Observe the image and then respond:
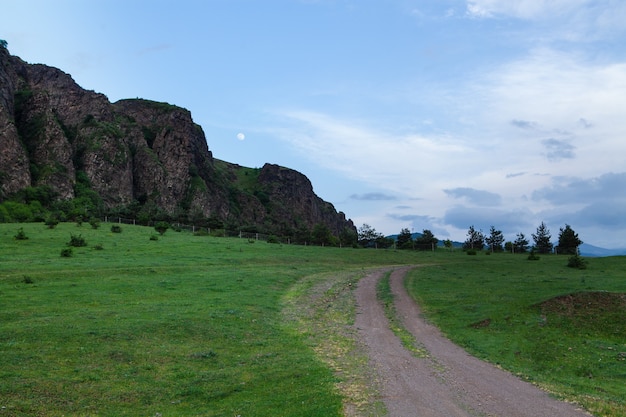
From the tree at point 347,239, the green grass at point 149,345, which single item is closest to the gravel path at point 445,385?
the green grass at point 149,345

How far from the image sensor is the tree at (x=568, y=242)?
106188mm

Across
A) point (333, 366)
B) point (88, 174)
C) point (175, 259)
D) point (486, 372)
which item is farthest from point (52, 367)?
point (88, 174)

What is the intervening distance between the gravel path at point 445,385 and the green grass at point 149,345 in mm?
2305

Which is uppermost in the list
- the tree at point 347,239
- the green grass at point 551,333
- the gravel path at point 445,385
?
the tree at point 347,239

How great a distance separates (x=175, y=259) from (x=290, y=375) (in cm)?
4146

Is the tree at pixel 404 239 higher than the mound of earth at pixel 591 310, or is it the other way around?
the tree at pixel 404 239

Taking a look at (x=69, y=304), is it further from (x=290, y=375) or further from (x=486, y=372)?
(x=486, y=372)

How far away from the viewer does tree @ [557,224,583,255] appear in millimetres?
106188

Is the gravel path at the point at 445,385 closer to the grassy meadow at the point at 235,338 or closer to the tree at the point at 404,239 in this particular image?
the grassy meadow at the point at 235,338

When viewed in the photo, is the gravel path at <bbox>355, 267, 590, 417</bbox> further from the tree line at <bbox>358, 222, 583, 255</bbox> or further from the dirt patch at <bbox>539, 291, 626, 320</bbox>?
the tree line at <bbox>358, 222, 583, 255</bbox>

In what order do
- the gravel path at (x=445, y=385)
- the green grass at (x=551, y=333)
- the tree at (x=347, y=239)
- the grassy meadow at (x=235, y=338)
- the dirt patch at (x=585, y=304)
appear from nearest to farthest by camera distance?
the gravel path at (x=445, y=385)
the grassy meadow at (x=235, y=338)
the green grass at (x=551, y=333)
the dirt patch at (x=585, y=304)
the tree at (x=347, y=239)

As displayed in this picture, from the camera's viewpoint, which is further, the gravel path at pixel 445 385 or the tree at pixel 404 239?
the tree at pixel 404 239

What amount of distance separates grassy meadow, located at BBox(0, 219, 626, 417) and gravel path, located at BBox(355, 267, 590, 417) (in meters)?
0.78

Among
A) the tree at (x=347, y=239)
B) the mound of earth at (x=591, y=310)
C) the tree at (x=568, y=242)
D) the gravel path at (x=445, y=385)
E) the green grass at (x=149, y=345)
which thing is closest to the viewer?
the gravel path at (x=445, y=385)
